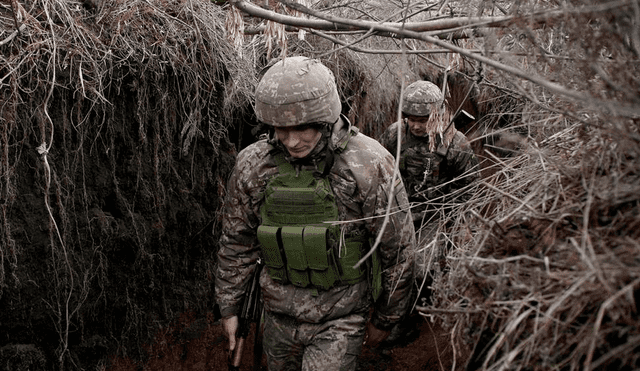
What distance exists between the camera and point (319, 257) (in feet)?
10.5

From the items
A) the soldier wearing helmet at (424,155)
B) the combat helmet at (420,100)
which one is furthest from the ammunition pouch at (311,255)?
the combat helmet at (420,100)

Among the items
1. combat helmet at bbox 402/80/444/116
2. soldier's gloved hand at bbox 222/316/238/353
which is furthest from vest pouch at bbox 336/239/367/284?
combat helmet at bbox 402/80/444/116

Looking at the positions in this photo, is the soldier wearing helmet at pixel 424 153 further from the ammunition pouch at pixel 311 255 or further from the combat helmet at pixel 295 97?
the combat helmet at pixel 295 97

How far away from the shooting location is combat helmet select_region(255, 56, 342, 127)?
10.0 ft

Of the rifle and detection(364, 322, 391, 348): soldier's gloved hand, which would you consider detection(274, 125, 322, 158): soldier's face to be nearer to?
the rifle

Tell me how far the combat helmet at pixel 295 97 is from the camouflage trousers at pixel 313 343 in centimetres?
112

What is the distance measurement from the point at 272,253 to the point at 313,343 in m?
0.55

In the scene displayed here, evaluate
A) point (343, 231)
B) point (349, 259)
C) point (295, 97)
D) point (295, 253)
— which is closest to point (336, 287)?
Result: point (349, 259)

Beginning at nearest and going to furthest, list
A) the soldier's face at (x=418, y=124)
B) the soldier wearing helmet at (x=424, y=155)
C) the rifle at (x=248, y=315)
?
the rifle at (x=248, y=315) < the soldier wearing helmet at (x=424, y=155) < the soldier's face at (x=418, y=124)

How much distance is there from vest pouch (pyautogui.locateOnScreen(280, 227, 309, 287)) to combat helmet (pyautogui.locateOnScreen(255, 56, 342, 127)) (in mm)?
574

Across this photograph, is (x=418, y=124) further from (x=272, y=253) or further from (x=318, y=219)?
(x=272, y=253)

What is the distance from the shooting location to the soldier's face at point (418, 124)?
17.5ft

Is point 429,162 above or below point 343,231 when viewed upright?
below

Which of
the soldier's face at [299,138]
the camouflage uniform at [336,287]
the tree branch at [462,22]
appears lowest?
the camouflage uniform at [336,287]
